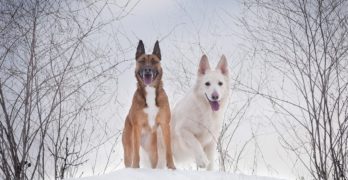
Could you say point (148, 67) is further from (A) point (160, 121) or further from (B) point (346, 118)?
(B) point (346, 118)

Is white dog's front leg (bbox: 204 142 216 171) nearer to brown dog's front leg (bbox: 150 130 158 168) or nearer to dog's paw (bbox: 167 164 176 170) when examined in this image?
brown dog's front leg (bbox: 150 130 158 168)

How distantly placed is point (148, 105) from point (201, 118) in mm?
1612

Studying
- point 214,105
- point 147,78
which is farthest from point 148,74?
point 214,105

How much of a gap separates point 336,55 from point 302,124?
3.13ft

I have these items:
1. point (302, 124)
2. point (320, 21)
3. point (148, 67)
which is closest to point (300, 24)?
point (320, 21)

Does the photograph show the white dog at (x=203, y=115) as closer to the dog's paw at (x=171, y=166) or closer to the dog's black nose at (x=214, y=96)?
the dog's black nose at (x=214, y=96)

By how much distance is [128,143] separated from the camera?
489 centimetres

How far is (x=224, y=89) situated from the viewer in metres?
6.17

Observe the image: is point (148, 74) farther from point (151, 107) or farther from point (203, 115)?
point (203, 115)

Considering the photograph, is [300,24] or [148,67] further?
[300,24]

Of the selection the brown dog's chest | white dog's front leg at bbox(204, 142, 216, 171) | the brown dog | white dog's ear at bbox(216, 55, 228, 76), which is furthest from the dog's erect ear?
white dog's front leg at bbox(204, 142, 216, 171)

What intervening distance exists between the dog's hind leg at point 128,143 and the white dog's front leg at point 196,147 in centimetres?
101

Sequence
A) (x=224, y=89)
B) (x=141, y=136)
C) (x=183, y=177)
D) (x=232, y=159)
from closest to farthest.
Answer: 1. (x=183, y=177)
2. (x=141, y=136)
3. (x=224, y=89)
4. (x=232, y=159)

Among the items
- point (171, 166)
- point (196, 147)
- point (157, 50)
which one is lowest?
point (171, 166)
